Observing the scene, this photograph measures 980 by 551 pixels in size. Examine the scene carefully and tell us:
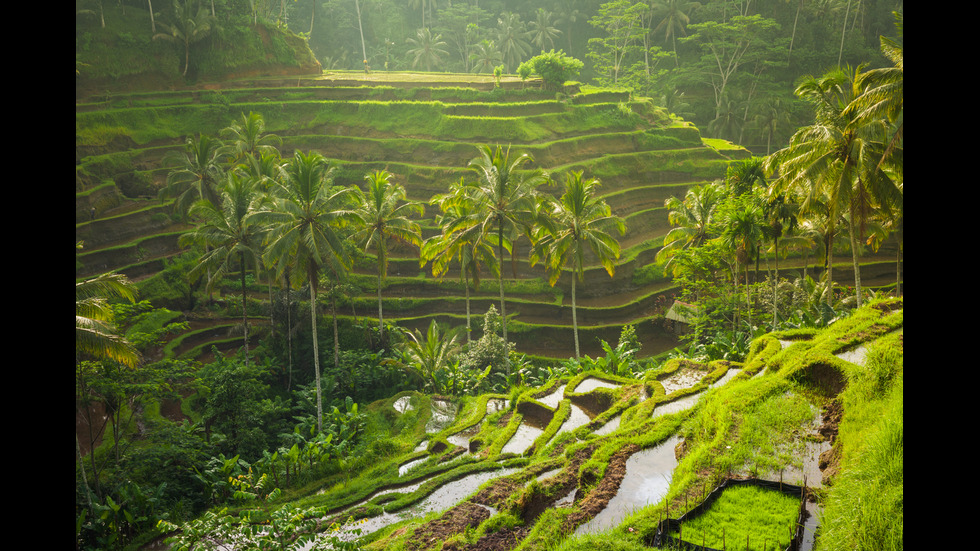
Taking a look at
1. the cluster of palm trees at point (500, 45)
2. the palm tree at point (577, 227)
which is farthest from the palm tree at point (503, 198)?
the cluster of palm trees at point (500, 45)

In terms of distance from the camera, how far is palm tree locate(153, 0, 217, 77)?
41125 millimetres

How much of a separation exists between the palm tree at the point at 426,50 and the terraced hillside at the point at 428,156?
17.5m

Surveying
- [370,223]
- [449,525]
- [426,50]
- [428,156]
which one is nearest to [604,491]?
[449,525]

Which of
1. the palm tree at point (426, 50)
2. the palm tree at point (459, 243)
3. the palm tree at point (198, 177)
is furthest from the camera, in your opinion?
the palm tree at point (426, 50)

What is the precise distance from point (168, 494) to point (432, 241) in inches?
508

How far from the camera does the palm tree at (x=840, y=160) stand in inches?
616

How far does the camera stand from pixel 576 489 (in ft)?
32.7

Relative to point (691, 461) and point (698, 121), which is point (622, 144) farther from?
point (691, 461)

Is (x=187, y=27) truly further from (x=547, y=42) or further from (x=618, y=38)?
(x=547, y=42)

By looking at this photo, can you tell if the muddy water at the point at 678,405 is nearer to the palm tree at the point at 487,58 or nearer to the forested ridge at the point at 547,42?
the forested ridge at the point at 547,42

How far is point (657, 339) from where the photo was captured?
27.0 meters

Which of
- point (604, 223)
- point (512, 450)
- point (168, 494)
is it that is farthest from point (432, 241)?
point (168, 494)

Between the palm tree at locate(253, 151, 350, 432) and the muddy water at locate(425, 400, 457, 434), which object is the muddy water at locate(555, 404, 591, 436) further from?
the palm tree at locate(253, 151, 350, 432)

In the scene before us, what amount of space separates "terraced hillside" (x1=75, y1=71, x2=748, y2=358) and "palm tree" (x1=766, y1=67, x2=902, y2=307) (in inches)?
463
